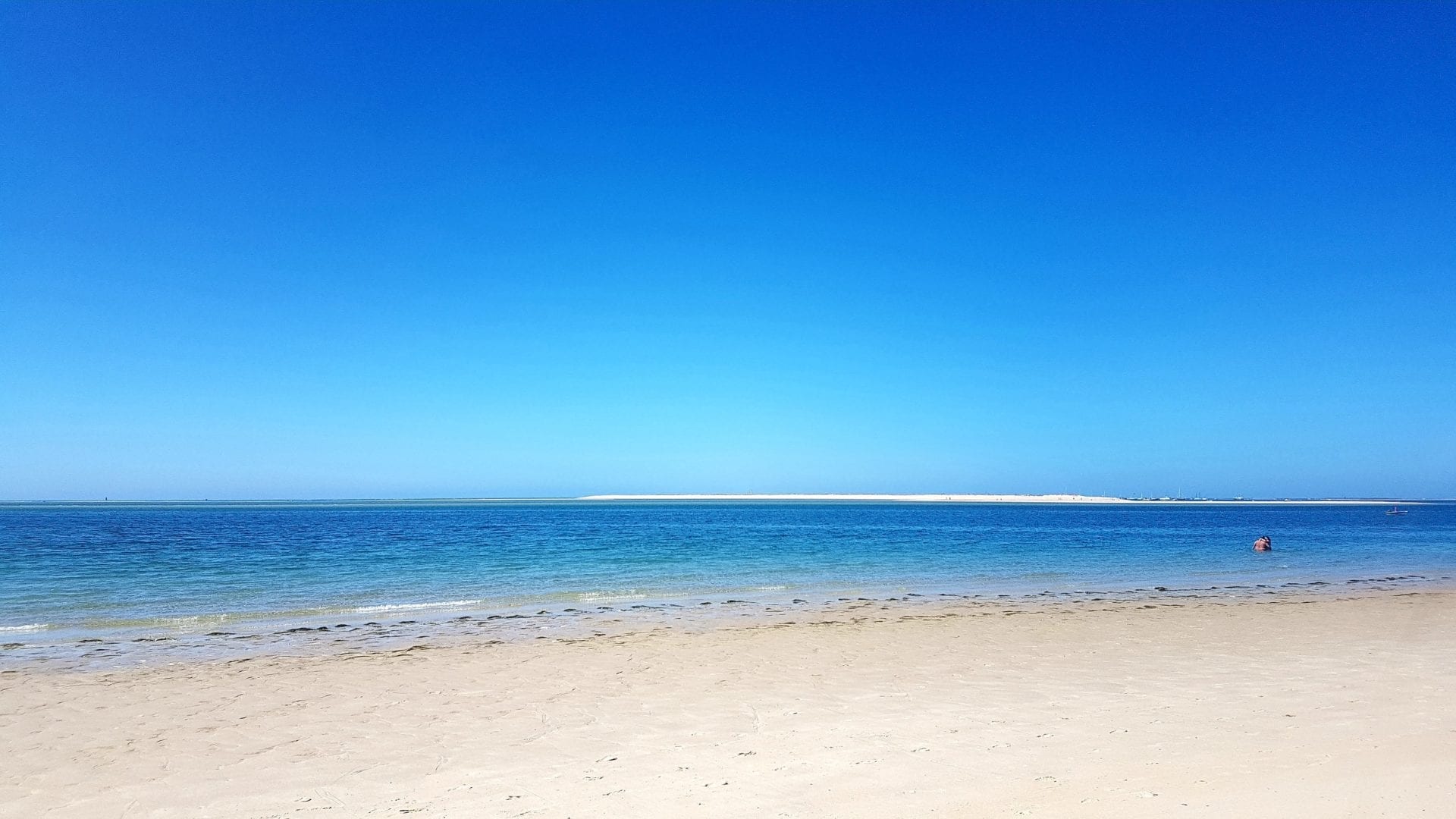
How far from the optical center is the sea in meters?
15.5

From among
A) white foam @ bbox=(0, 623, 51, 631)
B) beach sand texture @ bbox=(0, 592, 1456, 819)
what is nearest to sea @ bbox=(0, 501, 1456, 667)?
white foam @ bbox=(0, 623, 51, 631)

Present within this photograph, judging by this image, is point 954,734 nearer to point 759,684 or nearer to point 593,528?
point 759,684

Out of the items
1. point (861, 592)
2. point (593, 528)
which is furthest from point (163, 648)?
point (593, 528)

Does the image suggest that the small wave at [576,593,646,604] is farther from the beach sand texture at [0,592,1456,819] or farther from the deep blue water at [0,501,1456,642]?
the beach sand texture at [0,592,1456,819]

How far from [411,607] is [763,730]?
43.4ft

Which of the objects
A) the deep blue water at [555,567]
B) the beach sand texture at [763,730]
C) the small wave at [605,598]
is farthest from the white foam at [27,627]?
the small wave at [605,598]

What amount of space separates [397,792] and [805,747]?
358cm

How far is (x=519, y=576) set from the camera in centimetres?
2456

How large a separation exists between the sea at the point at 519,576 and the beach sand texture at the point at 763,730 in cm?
391

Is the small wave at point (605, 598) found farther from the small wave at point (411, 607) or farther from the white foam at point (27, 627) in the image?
the white foam at point (27, 627)

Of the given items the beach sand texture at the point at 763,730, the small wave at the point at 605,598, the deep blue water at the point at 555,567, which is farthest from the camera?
the small wave at the point at 605,598

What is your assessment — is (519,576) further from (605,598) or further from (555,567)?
(605,598)

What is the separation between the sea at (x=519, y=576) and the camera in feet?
50.9

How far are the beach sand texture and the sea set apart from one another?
12.8ft
